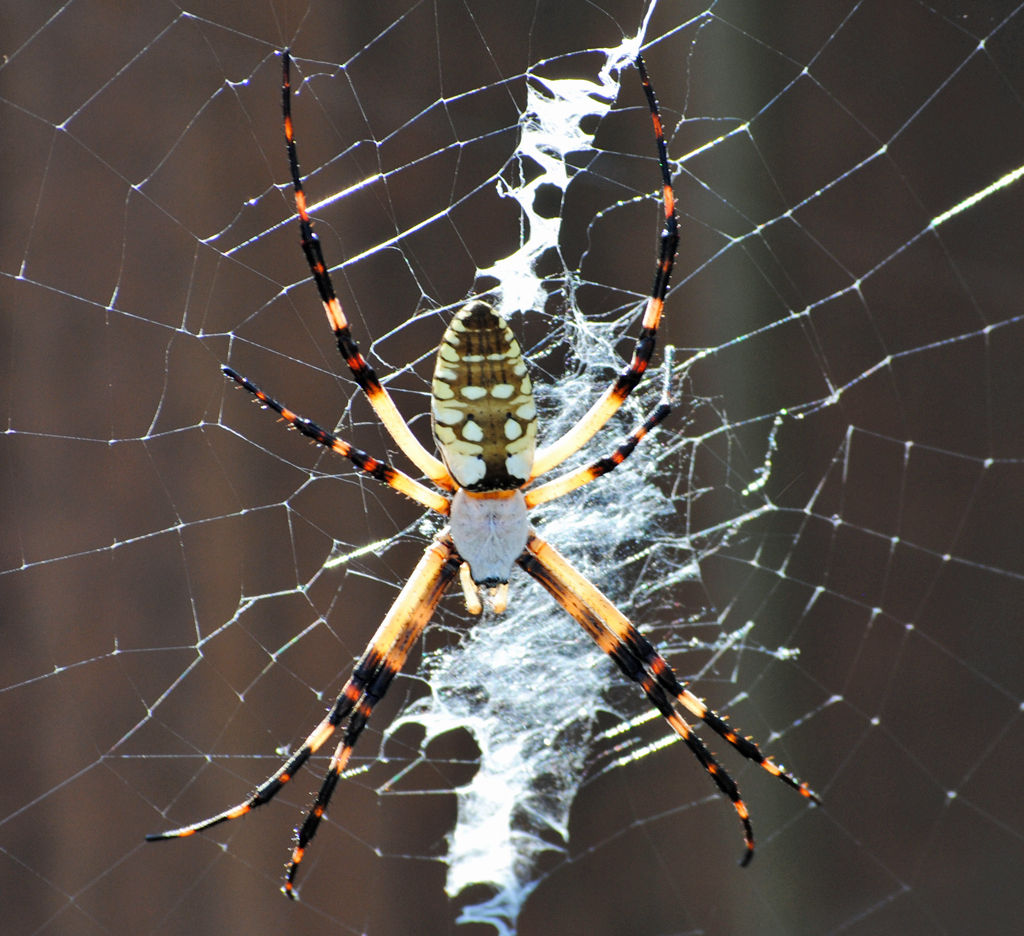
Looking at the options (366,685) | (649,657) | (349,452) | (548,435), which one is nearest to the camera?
(349,452)

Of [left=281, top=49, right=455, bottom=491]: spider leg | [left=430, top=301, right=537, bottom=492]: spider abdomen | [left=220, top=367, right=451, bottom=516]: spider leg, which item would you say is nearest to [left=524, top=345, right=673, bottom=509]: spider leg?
[left=430, top=301, right=537, bottom=492]: spider abdomen

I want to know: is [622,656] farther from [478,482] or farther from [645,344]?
[645,344]

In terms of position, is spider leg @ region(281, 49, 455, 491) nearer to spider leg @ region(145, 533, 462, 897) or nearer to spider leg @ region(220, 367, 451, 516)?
spider leg @ region(220, 367, 451, 516)

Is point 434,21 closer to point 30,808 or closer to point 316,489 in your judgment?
point 316,489

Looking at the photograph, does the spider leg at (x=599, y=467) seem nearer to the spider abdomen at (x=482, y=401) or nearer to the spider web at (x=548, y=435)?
the spider abdomen at (x=482, y=401)

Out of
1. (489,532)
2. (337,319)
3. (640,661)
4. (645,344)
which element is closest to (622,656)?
(640,661)
